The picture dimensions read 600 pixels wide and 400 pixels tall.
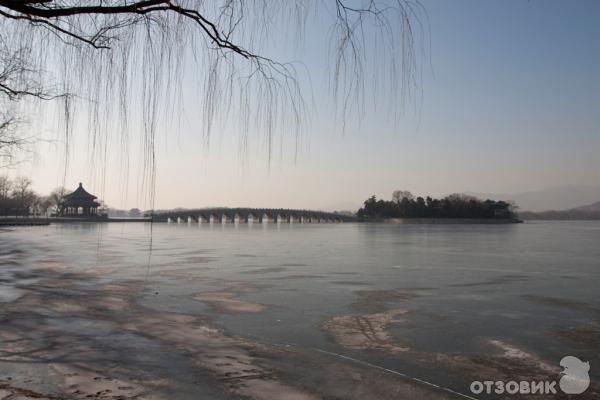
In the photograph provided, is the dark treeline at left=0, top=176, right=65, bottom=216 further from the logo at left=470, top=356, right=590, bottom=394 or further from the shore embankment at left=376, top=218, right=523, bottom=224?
the shore embankment at left=376, top=218, right=523, bottom=224

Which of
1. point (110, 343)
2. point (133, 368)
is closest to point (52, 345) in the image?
point (110, 343)

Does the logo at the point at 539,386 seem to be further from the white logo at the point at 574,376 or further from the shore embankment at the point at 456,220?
the shore embankment at the point at 456,220

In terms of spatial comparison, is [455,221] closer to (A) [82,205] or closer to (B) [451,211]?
(B) [451,211]

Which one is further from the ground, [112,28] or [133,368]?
[112,28]

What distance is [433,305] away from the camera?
1142 centimetres

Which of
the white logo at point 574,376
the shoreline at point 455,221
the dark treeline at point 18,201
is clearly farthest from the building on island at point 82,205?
the white logo at point 574,376

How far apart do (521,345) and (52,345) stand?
7239 mm

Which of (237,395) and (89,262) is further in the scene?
(89,262)

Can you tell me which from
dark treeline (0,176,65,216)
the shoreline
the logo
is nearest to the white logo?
the logo

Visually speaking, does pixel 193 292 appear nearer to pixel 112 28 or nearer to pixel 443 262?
pixel 112 28

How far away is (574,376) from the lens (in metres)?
6.32

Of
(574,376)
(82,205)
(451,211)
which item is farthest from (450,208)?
(574,376)

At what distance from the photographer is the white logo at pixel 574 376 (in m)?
5.89

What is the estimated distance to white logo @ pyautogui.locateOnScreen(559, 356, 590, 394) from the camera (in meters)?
5.89
